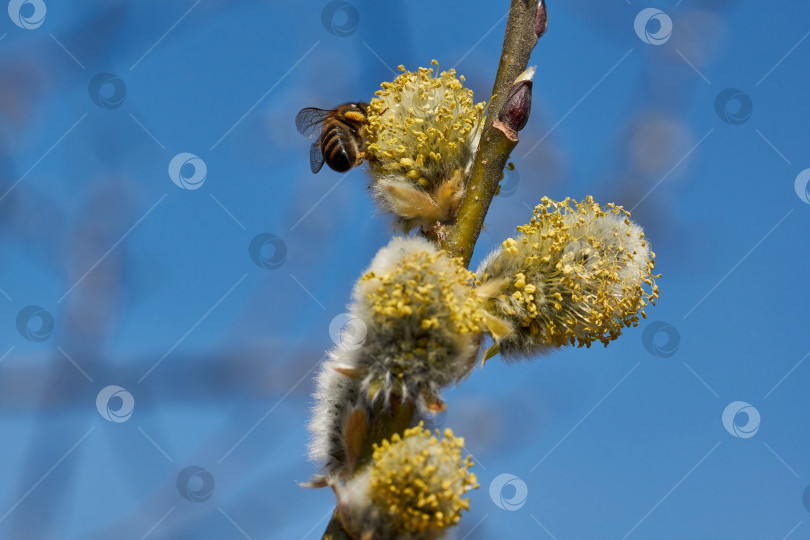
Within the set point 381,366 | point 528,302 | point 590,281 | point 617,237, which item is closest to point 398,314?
point 381,366

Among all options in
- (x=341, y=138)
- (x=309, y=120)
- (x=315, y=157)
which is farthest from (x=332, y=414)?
(x=309, y=120)

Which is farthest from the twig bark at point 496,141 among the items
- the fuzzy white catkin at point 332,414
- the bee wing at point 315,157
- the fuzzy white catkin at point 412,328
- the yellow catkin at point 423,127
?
the bee wing at point 315,157

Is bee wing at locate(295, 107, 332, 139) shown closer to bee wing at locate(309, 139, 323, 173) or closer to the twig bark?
bee wing at locate(309, 139, 323, 173)

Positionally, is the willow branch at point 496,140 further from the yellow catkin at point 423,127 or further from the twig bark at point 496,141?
the yellow catkin at point 423,127

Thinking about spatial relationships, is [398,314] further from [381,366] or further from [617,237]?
[617,237]

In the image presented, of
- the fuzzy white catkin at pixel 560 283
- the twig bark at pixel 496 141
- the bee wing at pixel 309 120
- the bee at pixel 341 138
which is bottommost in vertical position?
the fuzzy white catkin at pixel 560 283

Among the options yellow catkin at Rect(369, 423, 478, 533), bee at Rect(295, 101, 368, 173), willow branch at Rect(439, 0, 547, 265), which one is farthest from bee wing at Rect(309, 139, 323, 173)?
yellow catkin at Rect(369, 423, 478, 533)

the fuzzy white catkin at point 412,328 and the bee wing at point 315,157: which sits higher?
the bee wing at point 315,157
